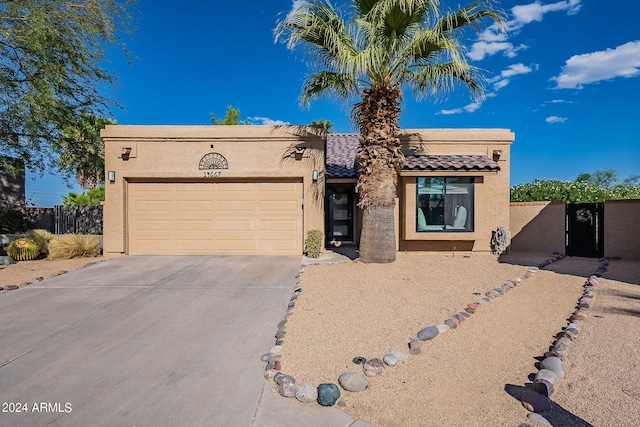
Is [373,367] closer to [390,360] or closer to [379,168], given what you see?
[390,360]

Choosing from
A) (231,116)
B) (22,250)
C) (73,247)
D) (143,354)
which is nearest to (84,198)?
(22,250)

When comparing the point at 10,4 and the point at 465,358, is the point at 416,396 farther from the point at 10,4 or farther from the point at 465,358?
the point at 10,4

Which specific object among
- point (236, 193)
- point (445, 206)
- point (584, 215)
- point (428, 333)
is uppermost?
point (236, 193)

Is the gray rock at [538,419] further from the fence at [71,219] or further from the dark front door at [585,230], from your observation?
the fence at [71,219]

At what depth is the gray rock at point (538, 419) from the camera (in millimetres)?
2346

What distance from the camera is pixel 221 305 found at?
204 inches

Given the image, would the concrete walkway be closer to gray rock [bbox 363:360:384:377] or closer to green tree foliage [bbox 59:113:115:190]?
gray rock [bbox 363:360:384:377]

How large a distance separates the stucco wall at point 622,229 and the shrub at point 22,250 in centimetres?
1741

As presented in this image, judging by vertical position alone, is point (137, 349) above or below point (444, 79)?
below

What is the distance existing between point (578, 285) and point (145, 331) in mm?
7730

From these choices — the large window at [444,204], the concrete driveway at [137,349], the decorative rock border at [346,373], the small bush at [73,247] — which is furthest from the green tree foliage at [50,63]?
the large window at [444,204]

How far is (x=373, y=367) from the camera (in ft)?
10.2

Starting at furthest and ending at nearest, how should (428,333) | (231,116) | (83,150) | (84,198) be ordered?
1. (231,116)
2. (84,198)
3. (83,150)
4. (428,333)

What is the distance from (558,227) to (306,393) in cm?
1194
